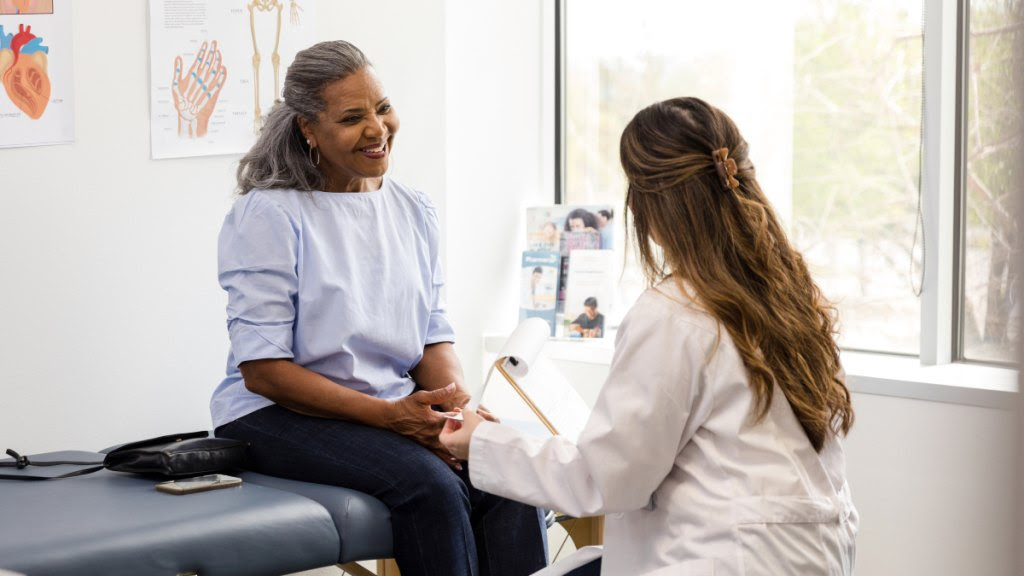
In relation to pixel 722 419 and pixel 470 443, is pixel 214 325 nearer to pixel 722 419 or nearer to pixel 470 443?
pixel 470 443

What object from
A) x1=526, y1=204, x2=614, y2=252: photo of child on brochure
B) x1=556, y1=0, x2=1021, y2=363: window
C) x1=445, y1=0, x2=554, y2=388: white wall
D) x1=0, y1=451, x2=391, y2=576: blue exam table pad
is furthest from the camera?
x1=526, y1=204, x2=614, y2=252: photo of child on brochure

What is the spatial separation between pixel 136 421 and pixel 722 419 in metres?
1.72

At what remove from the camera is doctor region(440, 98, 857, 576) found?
4.54ft

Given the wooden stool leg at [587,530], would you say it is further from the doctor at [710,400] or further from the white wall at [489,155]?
the white wall at [489,155]

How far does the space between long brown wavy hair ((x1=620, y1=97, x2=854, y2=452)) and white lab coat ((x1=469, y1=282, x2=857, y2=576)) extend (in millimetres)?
43

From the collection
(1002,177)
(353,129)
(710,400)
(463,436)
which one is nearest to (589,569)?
(463,436)

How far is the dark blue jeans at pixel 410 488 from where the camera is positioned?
1.92 meters

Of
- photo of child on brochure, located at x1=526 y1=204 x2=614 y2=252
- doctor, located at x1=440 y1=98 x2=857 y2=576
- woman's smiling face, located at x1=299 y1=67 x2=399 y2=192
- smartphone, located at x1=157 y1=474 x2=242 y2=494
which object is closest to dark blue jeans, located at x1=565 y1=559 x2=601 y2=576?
doctor, located at x1=440 y1=98 x2=857 y2=576

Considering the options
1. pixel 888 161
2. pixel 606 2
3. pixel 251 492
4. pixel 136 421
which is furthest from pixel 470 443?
pixel 606 2

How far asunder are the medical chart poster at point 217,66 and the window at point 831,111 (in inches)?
45.9

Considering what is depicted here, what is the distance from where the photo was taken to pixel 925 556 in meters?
2.66

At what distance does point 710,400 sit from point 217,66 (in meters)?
1.82

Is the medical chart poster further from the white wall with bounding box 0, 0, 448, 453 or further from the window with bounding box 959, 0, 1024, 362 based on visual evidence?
the window with bounding box 959, 0, 1024, 362

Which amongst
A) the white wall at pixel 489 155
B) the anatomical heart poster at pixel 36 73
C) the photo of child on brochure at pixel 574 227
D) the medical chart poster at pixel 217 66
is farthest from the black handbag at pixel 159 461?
the photo of child on brochure at pixel 574 227
